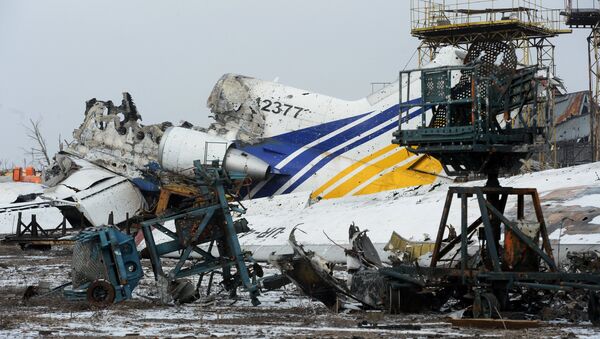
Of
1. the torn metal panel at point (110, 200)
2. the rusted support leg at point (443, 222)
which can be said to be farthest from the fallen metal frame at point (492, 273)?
the torn metal panel at point (110, 200)

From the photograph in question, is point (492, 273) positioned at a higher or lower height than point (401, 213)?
higher

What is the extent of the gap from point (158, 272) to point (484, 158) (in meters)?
5.12

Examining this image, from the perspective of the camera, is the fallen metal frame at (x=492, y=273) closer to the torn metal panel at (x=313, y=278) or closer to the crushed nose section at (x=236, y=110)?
the torn metal panel at (x=313, y=278)

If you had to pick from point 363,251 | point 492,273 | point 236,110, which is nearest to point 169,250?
point 363,251

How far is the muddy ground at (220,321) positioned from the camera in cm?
1103

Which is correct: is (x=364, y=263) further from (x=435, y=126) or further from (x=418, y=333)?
(x=418, y=333)

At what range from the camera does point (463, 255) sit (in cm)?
A: 1300

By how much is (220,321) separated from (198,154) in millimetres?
15882

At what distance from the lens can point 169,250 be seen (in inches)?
611

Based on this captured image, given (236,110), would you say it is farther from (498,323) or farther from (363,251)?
(498,323)

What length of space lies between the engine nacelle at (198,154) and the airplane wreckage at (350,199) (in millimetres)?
44

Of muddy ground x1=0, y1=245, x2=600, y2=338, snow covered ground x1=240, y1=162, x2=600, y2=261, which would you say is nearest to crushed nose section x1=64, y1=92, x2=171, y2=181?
snow covered ground x1=240, y1=162, x2=600, y2=261

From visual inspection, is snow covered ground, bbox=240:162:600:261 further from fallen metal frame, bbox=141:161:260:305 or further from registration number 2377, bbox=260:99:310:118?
fallen metal frame, bbox=141:161:260:305

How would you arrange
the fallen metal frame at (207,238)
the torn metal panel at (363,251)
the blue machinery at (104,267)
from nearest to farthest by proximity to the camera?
1. the blue machinery at (104,267)
2. the fallen metal frame at (207,238)
3. the torn metal panel at (363,251)
